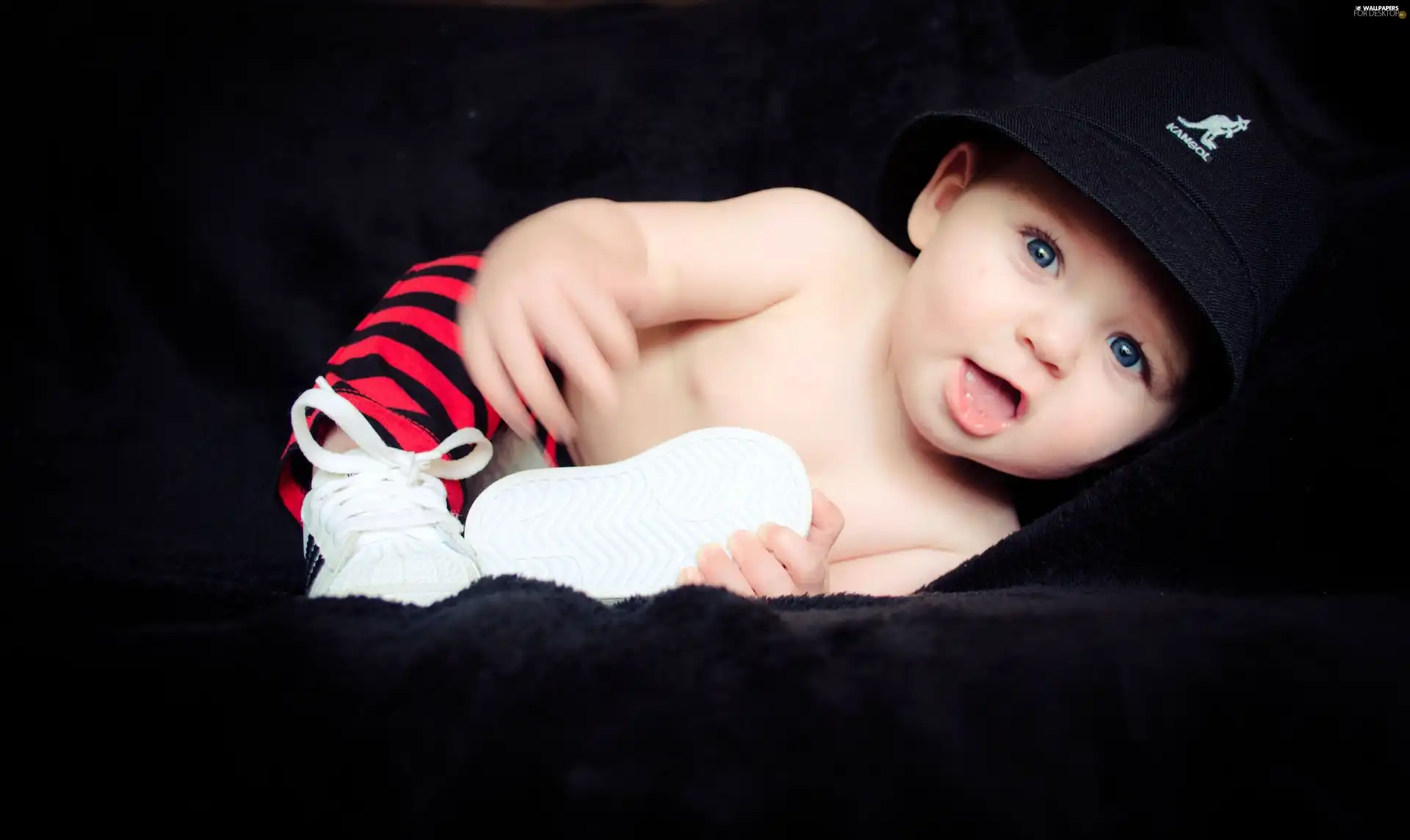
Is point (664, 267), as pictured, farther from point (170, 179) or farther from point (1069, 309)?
point (170, 179)

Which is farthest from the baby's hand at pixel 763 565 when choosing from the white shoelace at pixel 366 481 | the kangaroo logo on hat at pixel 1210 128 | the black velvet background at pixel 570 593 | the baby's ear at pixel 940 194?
the kangaroo logo on hat at pixel 1210 128

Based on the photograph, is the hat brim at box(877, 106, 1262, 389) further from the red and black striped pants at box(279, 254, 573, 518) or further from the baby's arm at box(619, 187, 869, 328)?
the red and black striped pants at box(279, 254, 573, 518)

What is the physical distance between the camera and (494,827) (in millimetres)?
387

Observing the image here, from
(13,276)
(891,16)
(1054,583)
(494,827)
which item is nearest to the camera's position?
(494,827)

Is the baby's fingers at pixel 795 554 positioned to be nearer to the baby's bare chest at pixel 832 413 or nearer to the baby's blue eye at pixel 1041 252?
the baby's bare chest at pixel 832 413

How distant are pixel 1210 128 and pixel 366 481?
0.76m

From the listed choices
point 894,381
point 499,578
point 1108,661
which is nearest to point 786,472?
point 894,381

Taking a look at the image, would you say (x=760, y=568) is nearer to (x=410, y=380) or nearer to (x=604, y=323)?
(x=604, y=323)

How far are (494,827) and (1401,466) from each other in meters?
0.63

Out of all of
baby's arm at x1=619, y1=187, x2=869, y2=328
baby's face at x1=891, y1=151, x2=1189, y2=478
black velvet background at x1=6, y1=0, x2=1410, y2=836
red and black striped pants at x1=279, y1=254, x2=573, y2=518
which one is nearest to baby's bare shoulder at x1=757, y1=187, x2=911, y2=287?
baby's arm at x1=619, y1=187, x2=869, y2=328

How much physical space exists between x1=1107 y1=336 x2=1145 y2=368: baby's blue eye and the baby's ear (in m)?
0.21

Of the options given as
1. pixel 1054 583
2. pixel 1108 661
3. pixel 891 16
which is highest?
pixel 891 16

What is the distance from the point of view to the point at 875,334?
0.96 meters

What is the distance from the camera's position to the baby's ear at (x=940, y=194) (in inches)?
36.7
